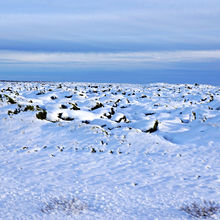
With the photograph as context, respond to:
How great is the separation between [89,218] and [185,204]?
218cm

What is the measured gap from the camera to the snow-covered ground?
20.9ft

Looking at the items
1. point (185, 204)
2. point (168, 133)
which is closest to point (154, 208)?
point (185, 204)

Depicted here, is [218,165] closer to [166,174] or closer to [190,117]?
[166,174]

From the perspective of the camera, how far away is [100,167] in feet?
30.0

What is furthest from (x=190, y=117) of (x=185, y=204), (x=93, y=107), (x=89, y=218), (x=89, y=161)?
(x=89, y=218)

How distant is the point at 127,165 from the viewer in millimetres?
9344

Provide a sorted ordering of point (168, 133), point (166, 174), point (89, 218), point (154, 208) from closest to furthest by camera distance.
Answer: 1. point (89, 218)
2. point (154, 208)
3. point (166, 174)
4. point (168, 133)

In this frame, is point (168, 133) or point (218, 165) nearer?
point (218, 165)

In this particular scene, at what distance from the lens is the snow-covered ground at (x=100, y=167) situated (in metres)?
6.38

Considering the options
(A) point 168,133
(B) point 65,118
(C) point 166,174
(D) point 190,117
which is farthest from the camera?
(D) point 190,117

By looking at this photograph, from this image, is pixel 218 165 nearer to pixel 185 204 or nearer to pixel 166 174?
pixel 166 174

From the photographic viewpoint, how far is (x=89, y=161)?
9719mm

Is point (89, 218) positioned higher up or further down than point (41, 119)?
further down

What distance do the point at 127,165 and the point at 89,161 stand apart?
1315mm
